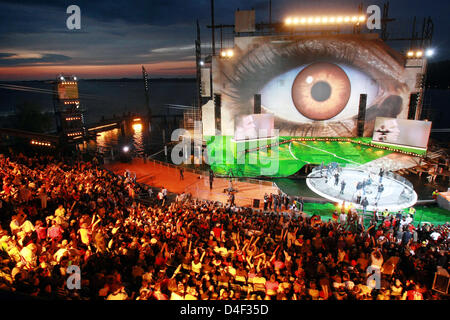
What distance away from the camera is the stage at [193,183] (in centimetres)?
1631

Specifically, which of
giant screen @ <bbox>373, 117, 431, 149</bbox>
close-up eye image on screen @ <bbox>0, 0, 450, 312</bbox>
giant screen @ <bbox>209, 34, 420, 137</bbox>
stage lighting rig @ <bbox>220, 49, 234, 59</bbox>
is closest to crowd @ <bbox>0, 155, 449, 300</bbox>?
close-up eye image on screen @ <bbox>0, 0, 450, 312</bbox>

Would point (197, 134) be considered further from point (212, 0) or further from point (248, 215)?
point (248, 215)

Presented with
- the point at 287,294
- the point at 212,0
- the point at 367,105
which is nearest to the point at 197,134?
the point at 212,0

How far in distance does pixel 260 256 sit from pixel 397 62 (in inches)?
1015

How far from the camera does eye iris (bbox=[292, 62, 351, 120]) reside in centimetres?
2544

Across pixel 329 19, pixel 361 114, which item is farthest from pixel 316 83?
pixel 329 19

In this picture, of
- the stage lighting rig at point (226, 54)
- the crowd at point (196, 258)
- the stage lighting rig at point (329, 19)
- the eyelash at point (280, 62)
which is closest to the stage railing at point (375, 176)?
the crowd at point (196, 258)

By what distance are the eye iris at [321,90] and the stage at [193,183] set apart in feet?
39.6

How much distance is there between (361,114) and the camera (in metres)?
26.1

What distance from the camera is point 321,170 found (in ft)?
65.5

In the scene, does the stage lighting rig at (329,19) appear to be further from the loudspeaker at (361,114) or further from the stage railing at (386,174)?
the stage railing at (386,174)

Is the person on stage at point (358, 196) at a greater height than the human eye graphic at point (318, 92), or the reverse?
the human eye graphic at point (318, 92)

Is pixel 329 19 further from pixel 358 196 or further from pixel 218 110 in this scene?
pixel 358 196

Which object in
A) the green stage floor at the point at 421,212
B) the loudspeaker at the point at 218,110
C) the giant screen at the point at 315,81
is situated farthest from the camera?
the loudspeaker at the point at 218,110
